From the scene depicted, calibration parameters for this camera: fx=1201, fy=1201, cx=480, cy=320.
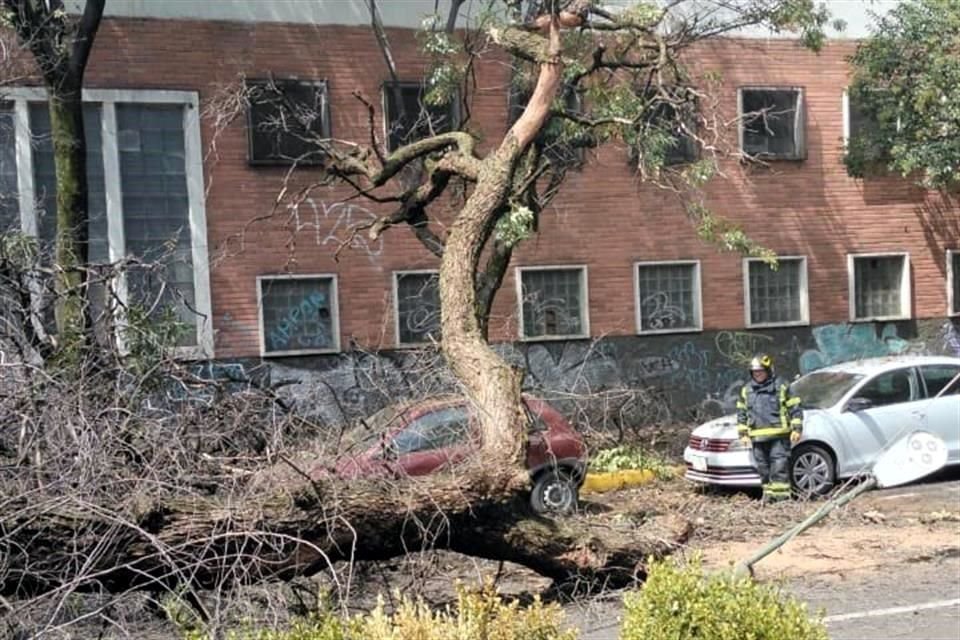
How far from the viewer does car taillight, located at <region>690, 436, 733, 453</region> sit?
14.0 m

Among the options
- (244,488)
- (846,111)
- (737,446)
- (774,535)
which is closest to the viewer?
(244,488)

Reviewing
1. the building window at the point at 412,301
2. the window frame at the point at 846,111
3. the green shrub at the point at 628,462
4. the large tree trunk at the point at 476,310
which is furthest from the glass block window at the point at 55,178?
the window frame at the point at 846,111

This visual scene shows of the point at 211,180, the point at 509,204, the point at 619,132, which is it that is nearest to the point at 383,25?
the point at 211,180

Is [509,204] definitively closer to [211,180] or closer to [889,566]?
[889,566]

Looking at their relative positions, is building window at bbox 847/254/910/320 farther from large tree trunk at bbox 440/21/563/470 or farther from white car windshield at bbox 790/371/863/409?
large tree trunk at bbox 440/21/563/470

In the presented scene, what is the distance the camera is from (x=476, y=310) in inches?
334

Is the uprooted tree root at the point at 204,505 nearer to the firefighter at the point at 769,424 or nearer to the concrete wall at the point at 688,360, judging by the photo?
the firefighter at the point at 769,424

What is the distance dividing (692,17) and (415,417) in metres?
10.7

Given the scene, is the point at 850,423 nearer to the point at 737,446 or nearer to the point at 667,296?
the point at 737,446

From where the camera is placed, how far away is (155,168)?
16.6m

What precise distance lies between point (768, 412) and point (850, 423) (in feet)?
4.97

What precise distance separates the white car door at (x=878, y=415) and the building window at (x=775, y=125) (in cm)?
590

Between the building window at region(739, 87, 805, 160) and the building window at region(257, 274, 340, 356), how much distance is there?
7294 mm

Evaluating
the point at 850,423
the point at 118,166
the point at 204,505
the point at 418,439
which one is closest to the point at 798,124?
the point at 850,423
